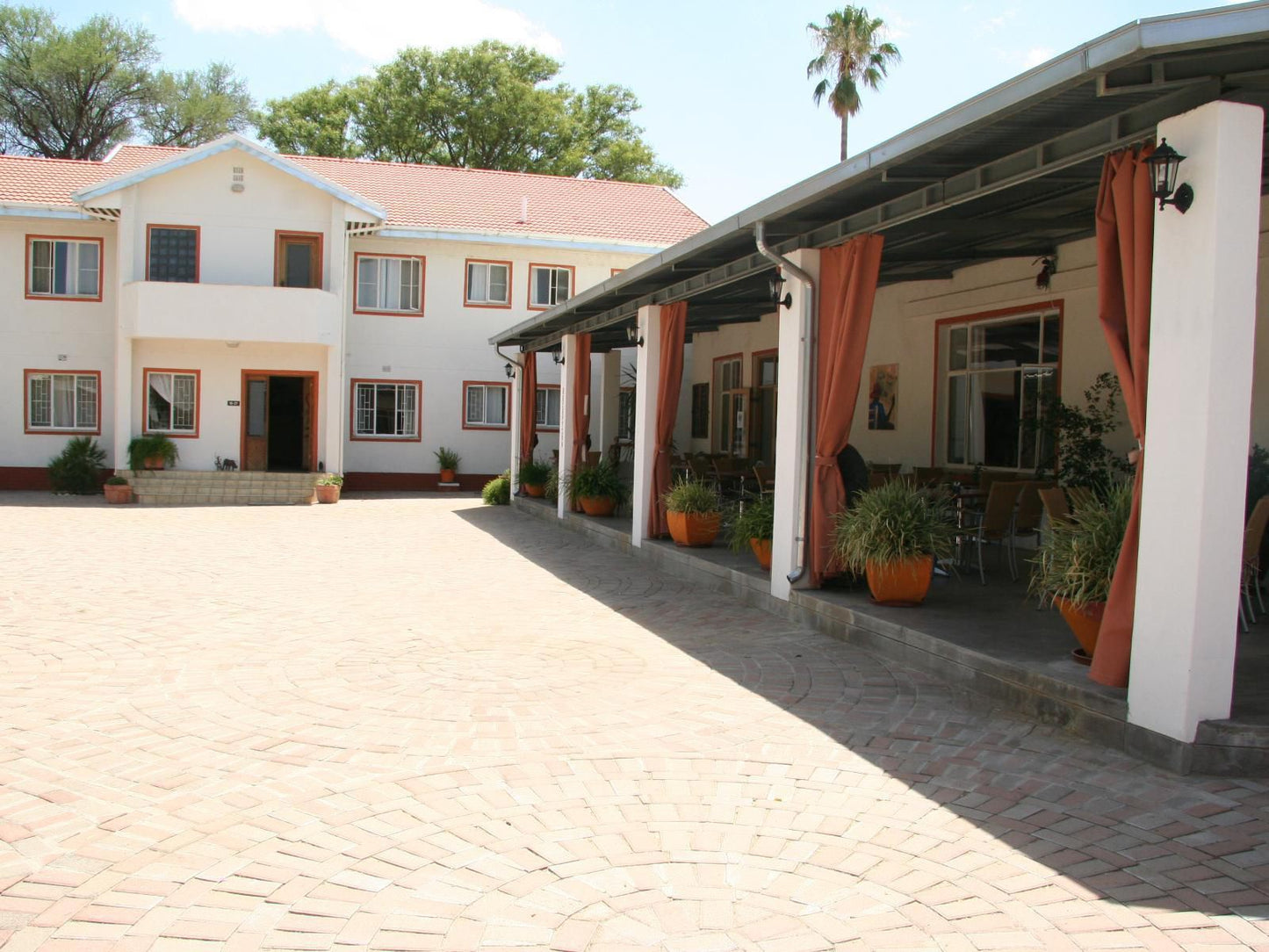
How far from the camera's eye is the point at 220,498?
19891mm

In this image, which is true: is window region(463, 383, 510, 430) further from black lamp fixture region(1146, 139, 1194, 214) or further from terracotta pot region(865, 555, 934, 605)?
black lamp fixture region(1146, 139, 1194, 214)

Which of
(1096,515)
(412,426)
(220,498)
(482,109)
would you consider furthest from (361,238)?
(1096,515)

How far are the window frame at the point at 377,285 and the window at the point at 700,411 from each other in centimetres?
628

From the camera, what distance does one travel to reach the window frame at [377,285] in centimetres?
2223

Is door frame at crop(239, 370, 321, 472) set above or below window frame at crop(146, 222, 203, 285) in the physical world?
below

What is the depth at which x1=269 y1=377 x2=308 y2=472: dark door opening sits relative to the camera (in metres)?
25.6

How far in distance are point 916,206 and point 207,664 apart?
5427mm

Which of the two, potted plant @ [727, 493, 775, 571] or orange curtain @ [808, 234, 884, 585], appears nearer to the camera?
orange curtain @ [808, 234, 884, 585]

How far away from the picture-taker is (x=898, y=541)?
714cm

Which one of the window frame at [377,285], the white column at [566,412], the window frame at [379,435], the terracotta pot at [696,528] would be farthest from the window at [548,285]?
the terracotta pot at [696,528]

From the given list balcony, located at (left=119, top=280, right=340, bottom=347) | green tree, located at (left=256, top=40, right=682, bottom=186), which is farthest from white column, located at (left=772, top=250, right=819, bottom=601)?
green tree, located at (left=256, top=40, right=682, bottom=186)

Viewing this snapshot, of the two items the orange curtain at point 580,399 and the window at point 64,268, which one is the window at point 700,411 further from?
the window at point 64,268

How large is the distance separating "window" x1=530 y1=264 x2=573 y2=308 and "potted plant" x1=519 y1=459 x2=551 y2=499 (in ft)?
18.2

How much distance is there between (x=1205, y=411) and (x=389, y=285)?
20.0 m
